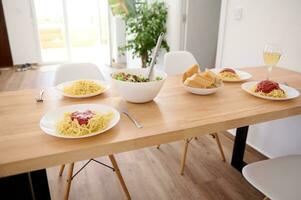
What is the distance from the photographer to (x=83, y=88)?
1.29m

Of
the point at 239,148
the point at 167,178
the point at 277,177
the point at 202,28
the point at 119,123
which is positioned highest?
the point at 202,28

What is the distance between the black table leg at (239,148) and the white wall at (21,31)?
16.0 feet

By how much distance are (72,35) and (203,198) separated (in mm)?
5204

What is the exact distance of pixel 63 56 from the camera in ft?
19.5

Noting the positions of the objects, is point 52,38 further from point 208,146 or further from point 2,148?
point 2,148

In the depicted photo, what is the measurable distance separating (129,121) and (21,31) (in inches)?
204

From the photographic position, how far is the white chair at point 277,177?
1084 mm

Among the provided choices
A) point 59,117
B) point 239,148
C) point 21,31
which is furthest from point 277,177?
point 21,31

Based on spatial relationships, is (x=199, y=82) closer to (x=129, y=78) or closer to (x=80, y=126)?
(x=129, y=78)

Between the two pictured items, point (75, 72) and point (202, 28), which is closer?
point (75, 72)

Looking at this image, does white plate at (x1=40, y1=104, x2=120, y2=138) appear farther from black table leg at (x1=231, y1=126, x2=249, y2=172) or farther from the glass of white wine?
black table leg at (x1=231, y1=126, x2=249, y2=172)

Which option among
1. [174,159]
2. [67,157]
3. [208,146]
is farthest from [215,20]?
[67,157]

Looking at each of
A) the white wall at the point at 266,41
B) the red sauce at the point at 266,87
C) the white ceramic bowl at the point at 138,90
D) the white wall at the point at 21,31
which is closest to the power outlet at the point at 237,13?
the white wall at the point at 266,41

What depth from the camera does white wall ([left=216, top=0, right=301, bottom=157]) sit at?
6.06ft
